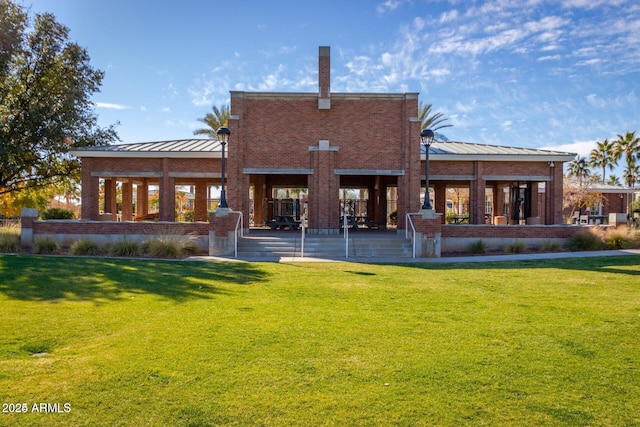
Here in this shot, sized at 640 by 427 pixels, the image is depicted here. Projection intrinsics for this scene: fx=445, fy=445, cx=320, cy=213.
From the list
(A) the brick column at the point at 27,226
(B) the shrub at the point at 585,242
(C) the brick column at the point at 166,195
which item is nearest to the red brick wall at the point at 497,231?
(B) the shrub at the point at 585,242

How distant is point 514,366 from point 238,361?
288 cm

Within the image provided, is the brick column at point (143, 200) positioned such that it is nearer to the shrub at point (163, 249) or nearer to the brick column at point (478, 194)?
the shrub at point (163, 249)

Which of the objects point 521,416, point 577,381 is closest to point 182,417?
point 521,416

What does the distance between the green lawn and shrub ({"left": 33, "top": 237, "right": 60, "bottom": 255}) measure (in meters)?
6.62

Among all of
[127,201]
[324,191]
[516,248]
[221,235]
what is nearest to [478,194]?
[516,248]

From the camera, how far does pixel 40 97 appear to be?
2442cm

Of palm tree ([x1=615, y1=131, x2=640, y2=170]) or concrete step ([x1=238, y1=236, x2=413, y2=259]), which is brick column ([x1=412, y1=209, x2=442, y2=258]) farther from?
palm tree ([x1=615, y1=131, x2=640, y2=170])

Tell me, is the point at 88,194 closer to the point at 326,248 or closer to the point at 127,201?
the point at 127,201

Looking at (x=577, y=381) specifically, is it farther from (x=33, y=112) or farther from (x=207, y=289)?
(x=33, y=112)

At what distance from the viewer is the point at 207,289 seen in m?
8.84

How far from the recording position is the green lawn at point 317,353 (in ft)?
12.0

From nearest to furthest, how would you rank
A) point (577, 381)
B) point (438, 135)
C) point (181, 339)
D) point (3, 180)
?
point (577, 381) → point (181, 339) → point (3, 180) → point (438, 135)

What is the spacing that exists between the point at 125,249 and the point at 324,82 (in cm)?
1098

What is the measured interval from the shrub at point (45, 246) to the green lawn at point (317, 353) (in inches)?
261
